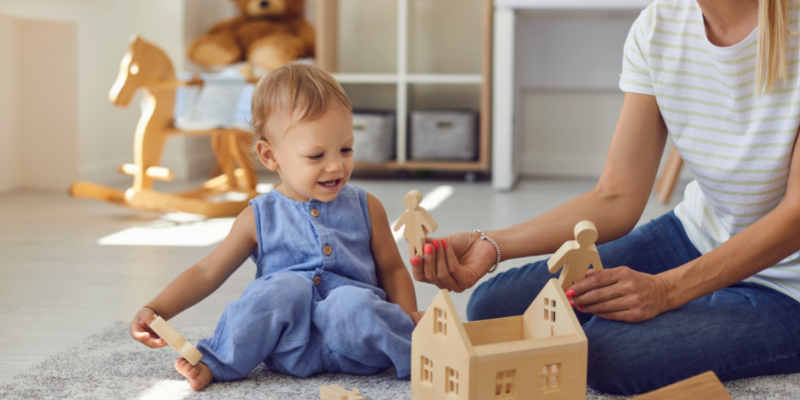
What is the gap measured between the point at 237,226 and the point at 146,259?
704 millimetres

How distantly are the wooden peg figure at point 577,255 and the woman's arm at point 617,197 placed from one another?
138 millimetres

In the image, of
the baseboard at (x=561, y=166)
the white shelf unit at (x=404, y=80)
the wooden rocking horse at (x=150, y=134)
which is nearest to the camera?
the wooden rocking horse at (x=150, y=134)

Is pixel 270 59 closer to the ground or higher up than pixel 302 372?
higher up

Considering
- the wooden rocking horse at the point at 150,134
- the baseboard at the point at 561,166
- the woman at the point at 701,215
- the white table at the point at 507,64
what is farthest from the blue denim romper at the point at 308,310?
the baseboard at the point at 561,166

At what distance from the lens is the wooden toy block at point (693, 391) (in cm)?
73

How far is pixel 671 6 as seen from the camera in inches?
36.6

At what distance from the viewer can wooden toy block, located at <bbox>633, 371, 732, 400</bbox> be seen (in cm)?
73

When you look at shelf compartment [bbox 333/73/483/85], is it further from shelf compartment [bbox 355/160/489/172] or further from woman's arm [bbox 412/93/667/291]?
woman's arm [bbox 412/93/667/291]

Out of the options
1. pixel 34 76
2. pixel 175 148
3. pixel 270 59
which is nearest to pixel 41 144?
pixel 34 76

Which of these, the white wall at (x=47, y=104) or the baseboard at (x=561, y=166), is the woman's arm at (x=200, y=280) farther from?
the baseboard at (x=561, y=166)

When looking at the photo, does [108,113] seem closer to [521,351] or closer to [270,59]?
[270,59]

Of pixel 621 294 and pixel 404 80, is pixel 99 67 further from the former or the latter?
pixel 621 294

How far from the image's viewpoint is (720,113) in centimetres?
89

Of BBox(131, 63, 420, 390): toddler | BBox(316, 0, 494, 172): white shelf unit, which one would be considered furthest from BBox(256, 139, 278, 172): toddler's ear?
BBox(316, 0, 494, 172): white shelf unit
